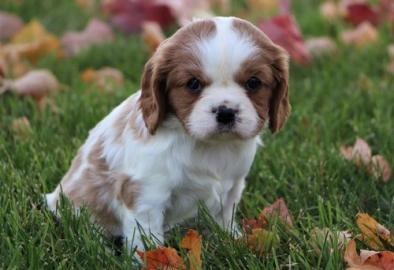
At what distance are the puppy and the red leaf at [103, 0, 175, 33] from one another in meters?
3.04

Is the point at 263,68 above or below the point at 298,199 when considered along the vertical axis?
above

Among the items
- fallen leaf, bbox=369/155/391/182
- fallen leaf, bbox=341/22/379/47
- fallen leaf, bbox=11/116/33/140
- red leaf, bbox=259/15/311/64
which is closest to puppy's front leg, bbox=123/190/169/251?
fallen leaf, bbox=369/155/391/182

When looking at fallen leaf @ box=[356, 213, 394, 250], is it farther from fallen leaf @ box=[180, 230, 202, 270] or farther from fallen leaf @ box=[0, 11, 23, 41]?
fallen leaf @ box=[0, 11, 23, 41]

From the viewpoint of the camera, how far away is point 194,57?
3088mm

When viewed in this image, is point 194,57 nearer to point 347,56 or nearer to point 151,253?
point 151,253

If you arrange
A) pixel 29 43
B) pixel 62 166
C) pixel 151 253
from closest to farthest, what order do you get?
pixel 151 253
pixel 62 166
pixel 29 43

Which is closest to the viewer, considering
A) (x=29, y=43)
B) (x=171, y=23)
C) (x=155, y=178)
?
(x=155, y=178)

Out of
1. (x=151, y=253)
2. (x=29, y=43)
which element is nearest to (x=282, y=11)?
(x=29, y=43)

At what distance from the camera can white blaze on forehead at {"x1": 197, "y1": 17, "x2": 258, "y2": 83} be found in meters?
3.05

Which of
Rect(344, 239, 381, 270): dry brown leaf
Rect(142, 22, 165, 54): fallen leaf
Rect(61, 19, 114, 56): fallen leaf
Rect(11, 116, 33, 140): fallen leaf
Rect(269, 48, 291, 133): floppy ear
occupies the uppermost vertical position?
Rect(269, 48, 291, 133): floppy ear

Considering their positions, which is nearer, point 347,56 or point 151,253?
point 151,253

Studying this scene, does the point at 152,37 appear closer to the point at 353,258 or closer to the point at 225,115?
the point at 225,115

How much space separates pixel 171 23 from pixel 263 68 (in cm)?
361

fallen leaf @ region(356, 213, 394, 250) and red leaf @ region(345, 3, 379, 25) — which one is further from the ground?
fallen leaf @ region(356, 213, 394, 250)
